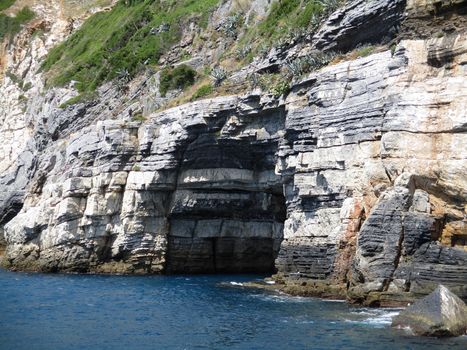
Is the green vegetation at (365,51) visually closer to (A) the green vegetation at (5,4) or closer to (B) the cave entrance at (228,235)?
(B) the cave entrance at (228,235)

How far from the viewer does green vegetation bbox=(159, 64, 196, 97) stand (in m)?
56.0

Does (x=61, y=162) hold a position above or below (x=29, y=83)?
below

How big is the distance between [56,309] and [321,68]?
20606mm

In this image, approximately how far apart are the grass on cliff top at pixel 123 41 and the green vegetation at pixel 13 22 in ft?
30.2

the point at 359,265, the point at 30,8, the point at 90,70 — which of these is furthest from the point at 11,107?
the point at 359,265

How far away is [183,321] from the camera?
1206 inches

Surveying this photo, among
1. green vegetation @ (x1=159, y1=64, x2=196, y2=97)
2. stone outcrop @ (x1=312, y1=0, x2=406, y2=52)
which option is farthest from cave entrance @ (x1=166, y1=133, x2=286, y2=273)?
green vegetation @ (x1=159, y1=64, x2=196, y2=97)

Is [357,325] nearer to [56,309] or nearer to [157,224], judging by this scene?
[56,309]

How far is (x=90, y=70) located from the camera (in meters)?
70.3

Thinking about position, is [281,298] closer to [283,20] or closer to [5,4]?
[283,20]

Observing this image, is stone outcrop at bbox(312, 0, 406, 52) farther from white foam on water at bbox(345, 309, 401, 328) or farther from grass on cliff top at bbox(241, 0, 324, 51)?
white foam on water at bbox(345, 309, 401, 328)

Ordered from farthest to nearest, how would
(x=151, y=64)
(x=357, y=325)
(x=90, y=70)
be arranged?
(x=90, y=70) < (x=151, y=64) < (x=357, y=325)

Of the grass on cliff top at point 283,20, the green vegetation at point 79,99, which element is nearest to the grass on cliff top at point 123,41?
the green vegetation at point 79,99

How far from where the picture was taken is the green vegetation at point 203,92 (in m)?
49.9
